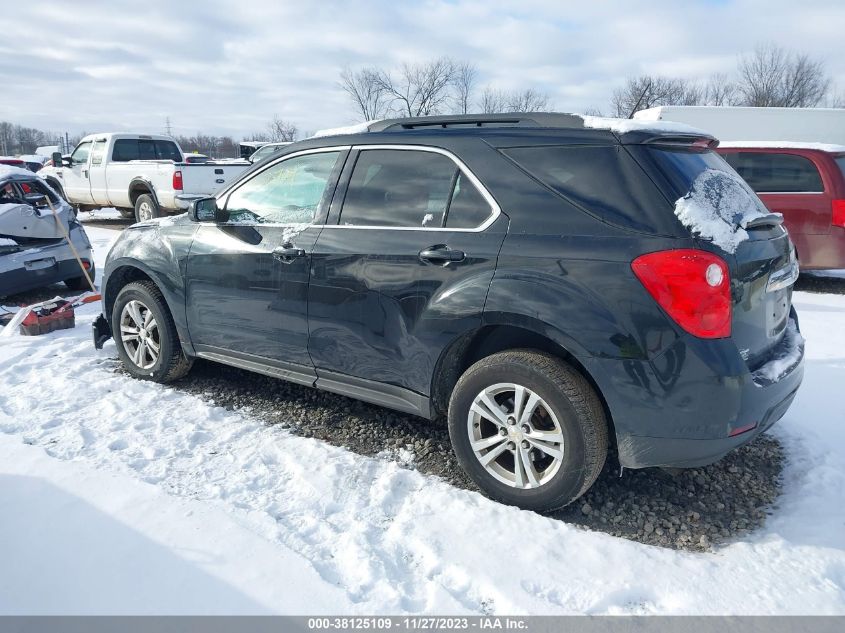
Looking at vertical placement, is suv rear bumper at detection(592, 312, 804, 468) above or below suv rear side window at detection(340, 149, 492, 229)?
below

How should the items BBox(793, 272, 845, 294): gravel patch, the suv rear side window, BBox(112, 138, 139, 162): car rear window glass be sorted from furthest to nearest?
1. BBox(112, 138, 139, 162): car rear window glass
2. BBox(793, 272, 845, 294): gravel patch
3. the suv rear side window

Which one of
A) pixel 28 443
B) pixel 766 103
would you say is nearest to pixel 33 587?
pixel 28 443

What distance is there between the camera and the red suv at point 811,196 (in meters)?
7.89

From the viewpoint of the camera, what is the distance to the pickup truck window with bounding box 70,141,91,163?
14.8 metres

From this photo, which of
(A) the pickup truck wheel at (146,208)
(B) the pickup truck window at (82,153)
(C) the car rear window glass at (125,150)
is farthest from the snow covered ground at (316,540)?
(B) the pickup truck window at (82,153)

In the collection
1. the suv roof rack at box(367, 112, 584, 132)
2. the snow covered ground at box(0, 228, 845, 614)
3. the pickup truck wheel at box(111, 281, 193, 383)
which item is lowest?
the snow covered ground at box(0, 228, 845, 614)

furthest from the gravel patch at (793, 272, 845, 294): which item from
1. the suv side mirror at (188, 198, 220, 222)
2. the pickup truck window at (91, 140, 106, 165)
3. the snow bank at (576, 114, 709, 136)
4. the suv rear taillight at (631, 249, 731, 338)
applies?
the pickup truck window at (91, 140, 106, 165)

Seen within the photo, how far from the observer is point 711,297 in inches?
99.7

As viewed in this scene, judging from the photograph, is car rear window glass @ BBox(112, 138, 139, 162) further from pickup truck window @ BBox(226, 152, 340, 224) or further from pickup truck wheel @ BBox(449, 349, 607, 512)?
pickup truck wheel @ BBox(449, 349, 607, 512)

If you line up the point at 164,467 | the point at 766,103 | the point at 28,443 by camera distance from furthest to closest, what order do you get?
1. the point at 766,103
2. the point at 28,443
3. the point at 164,467

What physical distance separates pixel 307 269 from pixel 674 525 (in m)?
2.30

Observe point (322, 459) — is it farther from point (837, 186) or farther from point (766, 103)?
point (766, 103)

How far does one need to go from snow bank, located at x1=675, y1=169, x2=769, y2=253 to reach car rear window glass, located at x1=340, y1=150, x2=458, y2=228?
113 cm

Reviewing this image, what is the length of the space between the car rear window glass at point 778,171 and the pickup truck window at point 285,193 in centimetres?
659
